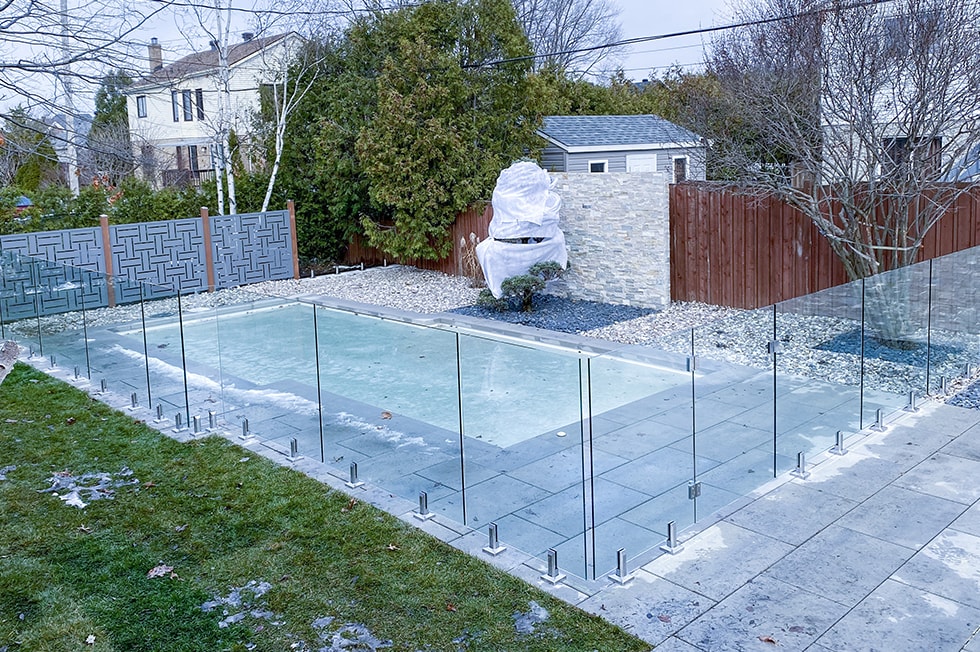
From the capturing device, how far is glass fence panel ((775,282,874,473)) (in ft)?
23.5

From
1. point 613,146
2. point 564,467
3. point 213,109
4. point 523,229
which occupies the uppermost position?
point 213,109

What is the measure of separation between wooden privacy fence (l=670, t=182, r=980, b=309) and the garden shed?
22.4 ft

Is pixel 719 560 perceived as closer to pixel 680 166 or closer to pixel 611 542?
pixel 611 542

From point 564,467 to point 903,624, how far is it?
2209 millimetres

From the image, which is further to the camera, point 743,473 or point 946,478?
point 946,478

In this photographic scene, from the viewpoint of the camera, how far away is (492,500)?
6.32m

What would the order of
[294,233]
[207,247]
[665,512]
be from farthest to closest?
[294,233] < [207,247] < [665,512]

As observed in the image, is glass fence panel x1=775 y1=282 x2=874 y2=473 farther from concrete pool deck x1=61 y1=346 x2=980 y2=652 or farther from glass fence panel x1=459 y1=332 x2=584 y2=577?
glass fence panel x1=459 y1=332 x2=584 y2=577

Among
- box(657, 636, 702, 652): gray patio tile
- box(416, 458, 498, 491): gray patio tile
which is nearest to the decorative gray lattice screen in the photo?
box(416, 458, 498, 491): gray patio tile

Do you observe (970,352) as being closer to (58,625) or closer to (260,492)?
(260,492)

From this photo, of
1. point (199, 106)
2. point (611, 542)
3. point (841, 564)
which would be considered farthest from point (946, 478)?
point (199, 106)

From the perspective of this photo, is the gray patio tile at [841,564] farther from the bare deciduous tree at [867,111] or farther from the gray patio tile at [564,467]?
the bare deciduous tree at [867,111]

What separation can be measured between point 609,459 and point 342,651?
2.20 metres

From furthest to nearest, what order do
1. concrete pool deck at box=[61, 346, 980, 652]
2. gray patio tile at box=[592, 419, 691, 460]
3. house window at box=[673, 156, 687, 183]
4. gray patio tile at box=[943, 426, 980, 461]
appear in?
house window at box=[673, 156, 687, 183] < gray patio tile at box=[943, 426, 980, 461] < gray patio tile at box=[592, 419, 691, 460] < concrete pool deck at box=[61, 346, 980, 652]
